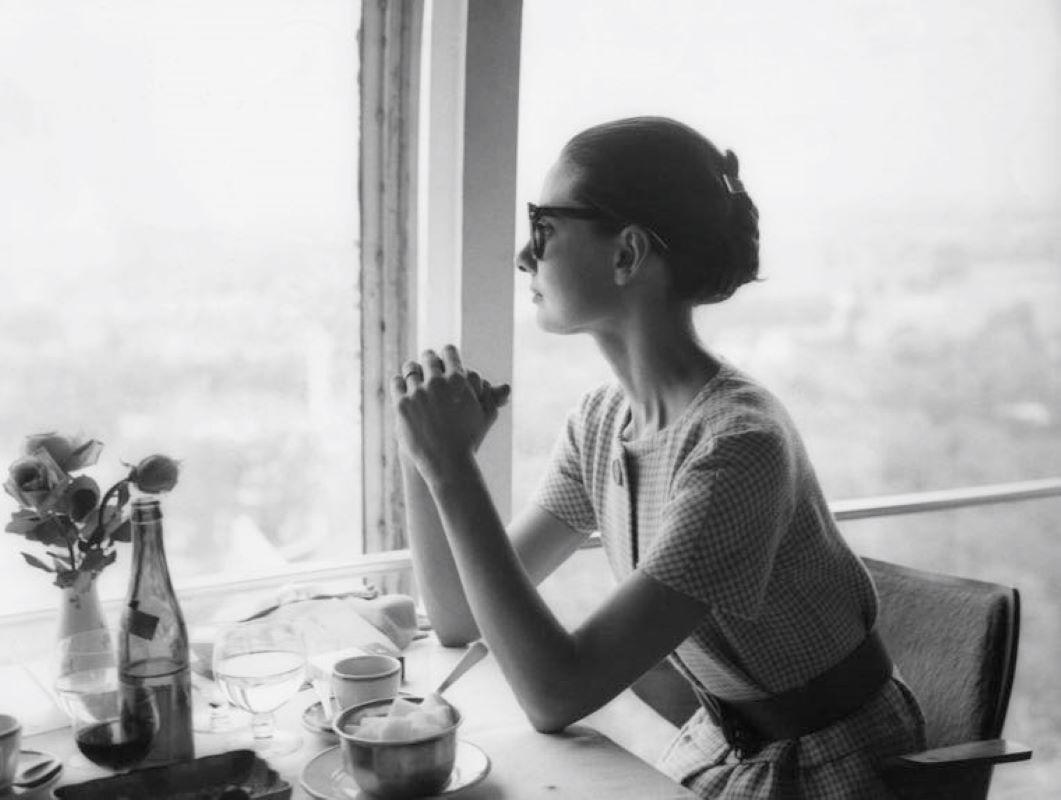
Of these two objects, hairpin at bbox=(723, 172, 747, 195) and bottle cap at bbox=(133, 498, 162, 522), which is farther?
hairpin at bbox=(723, 172, 747, 195)

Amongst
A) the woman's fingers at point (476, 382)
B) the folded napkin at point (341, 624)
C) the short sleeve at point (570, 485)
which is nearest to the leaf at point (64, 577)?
the folded napkin at point (341, 624)

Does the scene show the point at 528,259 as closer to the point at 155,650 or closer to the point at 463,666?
the point at 463,666

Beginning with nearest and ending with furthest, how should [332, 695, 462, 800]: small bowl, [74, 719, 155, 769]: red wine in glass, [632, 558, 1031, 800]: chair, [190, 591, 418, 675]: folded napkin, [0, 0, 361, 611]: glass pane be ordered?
[332, 695, 462, 800]: small bowl
[74, 719, 155, 769]: red wine in glass
[632, 558, 1031, 800]: chair
[190, 591, 418, 675]: folded napkin
[0, 0, 361, 611]: glass pane

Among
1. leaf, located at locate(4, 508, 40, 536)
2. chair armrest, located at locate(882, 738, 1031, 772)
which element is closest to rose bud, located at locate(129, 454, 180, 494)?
leaf, located at locate(4, 508, 40, 536)

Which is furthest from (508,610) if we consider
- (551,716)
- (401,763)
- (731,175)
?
(731,175)

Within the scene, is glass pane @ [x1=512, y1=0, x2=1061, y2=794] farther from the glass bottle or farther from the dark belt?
the glass bottle

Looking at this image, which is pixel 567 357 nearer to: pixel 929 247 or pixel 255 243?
pixel 255 243

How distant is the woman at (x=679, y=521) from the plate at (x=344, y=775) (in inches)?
4.2

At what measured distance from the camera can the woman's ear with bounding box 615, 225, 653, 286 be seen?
4.75ft

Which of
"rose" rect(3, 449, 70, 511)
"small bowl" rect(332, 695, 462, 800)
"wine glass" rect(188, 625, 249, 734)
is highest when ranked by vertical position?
"rose" rect(3, 449, 70, 511)

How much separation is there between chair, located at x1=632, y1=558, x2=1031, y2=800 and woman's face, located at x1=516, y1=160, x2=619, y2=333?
625 mm

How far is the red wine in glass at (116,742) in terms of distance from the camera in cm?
117

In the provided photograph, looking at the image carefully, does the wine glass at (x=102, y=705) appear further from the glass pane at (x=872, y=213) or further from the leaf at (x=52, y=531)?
the glass pane at (x=872, y=213)

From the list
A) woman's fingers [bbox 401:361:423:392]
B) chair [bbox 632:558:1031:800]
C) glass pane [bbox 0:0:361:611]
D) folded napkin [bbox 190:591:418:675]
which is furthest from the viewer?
glass pane [bbox 0:0:361:611]
